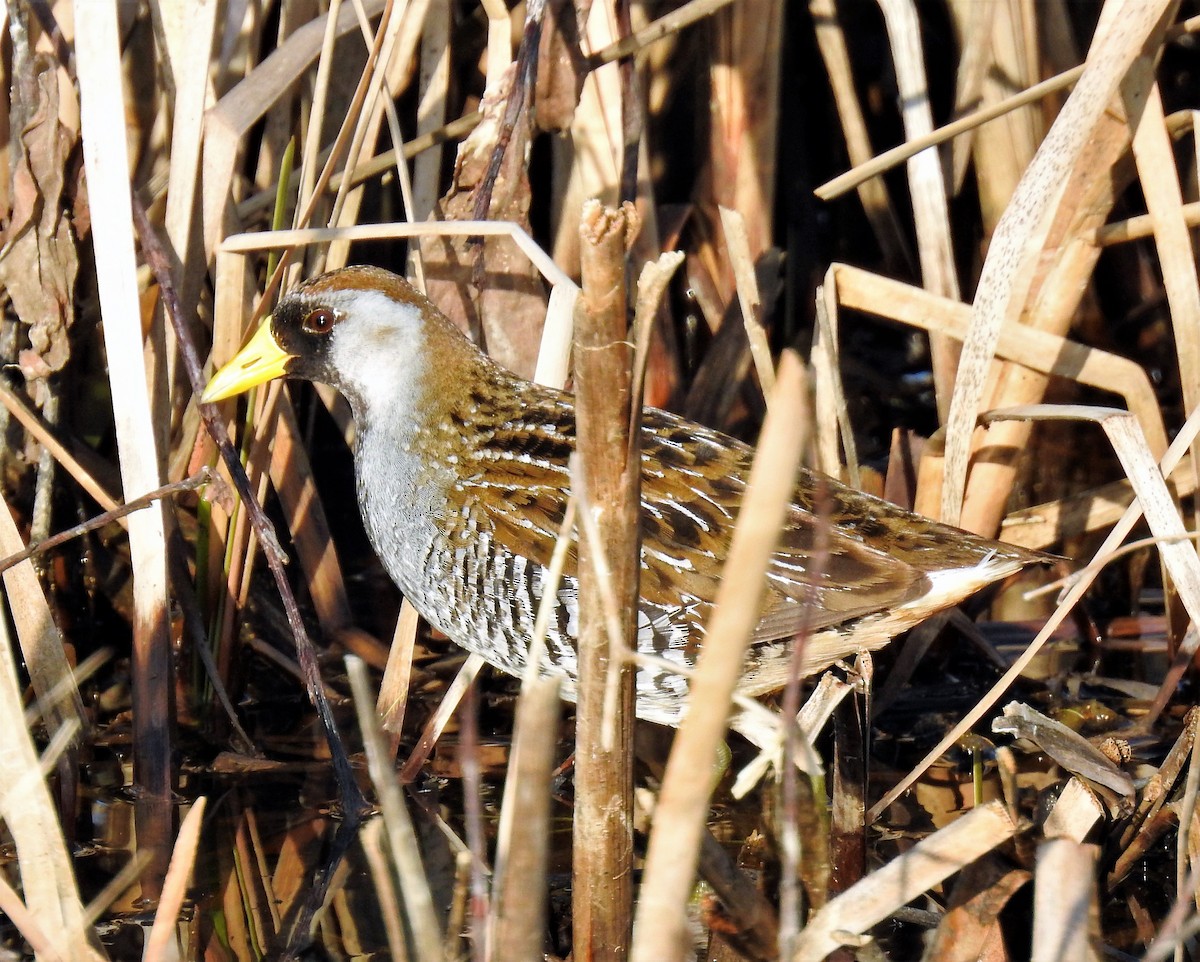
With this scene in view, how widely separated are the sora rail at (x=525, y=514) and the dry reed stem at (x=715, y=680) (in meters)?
0.98

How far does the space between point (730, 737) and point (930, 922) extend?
1.02m

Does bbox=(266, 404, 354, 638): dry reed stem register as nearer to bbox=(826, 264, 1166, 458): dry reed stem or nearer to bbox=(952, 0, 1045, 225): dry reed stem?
bbox=(826, 264, 1166, 458): dry reed stem

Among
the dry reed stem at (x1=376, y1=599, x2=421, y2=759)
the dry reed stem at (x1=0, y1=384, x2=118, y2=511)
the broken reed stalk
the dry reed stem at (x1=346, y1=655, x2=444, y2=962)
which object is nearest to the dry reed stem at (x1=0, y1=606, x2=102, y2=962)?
the dry reed stem at (x1=346, y1=655, x2=444, y2=962)

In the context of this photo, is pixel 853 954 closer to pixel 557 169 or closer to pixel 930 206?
pixel 930 206

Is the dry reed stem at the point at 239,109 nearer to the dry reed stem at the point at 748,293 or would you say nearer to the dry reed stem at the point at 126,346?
the dry reed stem at the point at 126,346

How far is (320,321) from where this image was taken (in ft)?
8.73

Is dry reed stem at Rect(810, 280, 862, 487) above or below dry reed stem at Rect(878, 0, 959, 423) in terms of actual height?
below

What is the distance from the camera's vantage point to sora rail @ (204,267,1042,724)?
2.37 m

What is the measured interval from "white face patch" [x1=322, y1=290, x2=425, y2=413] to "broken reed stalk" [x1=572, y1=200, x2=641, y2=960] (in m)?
1.22

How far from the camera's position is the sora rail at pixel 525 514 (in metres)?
2.37

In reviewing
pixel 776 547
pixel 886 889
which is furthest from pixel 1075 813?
pixel 776 547

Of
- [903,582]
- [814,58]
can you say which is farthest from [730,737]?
[814,58]

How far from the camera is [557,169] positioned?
10.2 feet

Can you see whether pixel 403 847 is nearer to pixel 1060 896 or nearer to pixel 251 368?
pixel 1060 896
